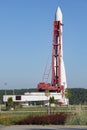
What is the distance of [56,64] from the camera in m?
137

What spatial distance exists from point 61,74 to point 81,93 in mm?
55277

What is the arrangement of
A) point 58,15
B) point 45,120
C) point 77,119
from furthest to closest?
point 58,15
point 45,120
point 77,119

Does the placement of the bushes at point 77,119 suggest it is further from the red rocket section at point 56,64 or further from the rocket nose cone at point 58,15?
the rocket nose cone at point 58,15

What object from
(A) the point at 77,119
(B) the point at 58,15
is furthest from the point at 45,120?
(B) the point at 58,15

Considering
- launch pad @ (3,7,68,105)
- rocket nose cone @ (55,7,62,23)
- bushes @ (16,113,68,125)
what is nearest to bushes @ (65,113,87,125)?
bushes @ (16,113,68,125)

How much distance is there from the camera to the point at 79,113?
95.8ft

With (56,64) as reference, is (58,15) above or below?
above

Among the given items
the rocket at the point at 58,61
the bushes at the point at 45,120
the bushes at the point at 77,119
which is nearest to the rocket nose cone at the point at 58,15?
the rocket at the point at 58,61

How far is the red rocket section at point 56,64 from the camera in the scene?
136 m

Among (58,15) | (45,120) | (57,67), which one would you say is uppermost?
(58,15)

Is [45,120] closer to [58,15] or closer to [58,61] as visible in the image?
[58,61]

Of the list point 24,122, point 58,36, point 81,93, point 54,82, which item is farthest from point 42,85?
point 24,122

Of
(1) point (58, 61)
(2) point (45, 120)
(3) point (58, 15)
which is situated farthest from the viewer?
(3) point (58, 15)

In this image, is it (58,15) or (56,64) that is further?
(58,15)
